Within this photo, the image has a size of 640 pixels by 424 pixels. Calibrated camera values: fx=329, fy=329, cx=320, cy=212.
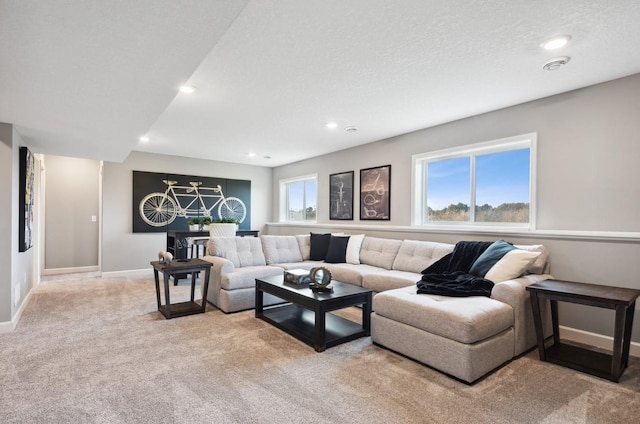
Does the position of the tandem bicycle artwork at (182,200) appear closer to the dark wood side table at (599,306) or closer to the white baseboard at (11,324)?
the white baseboard at (11,324)

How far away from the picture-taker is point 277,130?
4648 mm

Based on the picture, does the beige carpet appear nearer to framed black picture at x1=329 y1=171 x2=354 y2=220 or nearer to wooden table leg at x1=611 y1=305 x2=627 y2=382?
wooden table leg at x1=611 y1=305 x2=627 y2=382

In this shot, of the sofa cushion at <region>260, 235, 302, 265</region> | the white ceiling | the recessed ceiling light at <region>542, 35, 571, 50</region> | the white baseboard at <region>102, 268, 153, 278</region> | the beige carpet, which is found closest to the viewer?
the white ceiling

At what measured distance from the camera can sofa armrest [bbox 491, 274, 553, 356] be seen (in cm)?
258

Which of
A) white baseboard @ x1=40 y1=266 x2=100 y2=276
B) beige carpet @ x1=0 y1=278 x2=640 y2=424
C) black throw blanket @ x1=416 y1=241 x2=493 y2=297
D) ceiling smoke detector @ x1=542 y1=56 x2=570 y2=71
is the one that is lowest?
white baseboard @ x1=40 y1=266 x2=100 y2=276

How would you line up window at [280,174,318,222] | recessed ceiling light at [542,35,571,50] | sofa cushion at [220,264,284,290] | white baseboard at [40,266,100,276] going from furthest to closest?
window at [280,174,318,222] < white baseboard at [40,266,100,276] < sofa cushion at [220,264,284,290] < recessed ceiling light at [542,35,571,50]

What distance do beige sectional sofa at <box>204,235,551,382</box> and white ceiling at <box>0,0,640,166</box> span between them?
1.66 m

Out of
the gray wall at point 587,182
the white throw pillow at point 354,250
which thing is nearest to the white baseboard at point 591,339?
the gray wall at point 587,182

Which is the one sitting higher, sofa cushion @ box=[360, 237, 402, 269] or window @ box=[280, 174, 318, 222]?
window @ box=[280, 174, 318, 222]

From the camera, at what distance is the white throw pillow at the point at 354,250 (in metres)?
4.68

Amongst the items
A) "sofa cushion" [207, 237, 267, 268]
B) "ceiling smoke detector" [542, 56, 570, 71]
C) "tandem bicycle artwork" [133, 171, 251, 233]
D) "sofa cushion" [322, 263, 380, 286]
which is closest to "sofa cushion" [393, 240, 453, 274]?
"sofa cushion" [322, 263, 380, 286]

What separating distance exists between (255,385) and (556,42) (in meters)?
3.09

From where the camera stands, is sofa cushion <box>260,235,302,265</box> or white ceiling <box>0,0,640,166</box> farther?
sofa cushion <box>260,235,302,265</box>

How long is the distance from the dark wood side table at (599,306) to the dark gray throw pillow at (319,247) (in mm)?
2946
